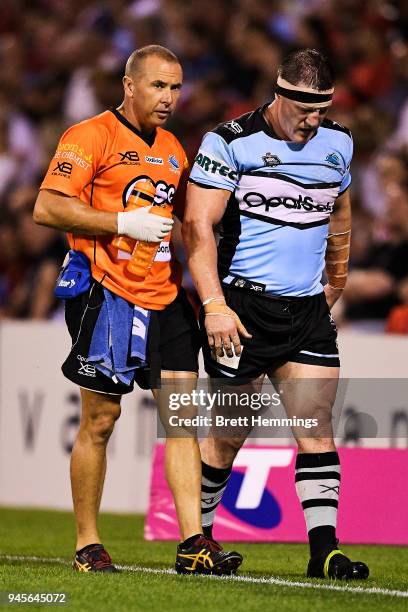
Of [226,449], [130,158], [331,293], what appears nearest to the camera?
[130,158]

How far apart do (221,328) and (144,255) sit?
0.50m

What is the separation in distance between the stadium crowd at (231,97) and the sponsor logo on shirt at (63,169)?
452 centimetres

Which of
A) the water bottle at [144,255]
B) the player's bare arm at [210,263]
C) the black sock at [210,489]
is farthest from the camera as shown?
the black sock at [210,489]

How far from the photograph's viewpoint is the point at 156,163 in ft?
19.9

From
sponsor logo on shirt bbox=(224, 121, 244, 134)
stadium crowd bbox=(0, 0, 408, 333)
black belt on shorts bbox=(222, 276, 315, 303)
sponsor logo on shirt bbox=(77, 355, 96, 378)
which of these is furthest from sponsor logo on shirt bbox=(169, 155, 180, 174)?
stadium crowd bbox=(0, 0, 408, 333)

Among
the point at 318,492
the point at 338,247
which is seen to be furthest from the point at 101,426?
the point at 338,247

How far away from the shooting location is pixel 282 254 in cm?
602

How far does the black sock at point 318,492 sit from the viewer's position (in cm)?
588

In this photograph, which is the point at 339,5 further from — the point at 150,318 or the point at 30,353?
the point at 150,318

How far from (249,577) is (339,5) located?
7.40 m

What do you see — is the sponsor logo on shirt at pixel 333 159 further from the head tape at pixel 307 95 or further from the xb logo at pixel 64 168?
the xb logo at pixel 64 168

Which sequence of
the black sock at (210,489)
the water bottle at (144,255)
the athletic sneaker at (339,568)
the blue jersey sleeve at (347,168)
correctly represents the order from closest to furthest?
the athletic sneaker at (339,568), the water bottle at (144,255), the blue jersey sleeve at (347,168), the black sock at (210,489)

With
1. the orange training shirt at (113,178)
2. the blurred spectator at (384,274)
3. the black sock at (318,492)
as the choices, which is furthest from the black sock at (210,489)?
the blurred spectator at (384,274)

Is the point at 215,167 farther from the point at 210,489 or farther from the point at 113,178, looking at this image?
the point at 210,489
